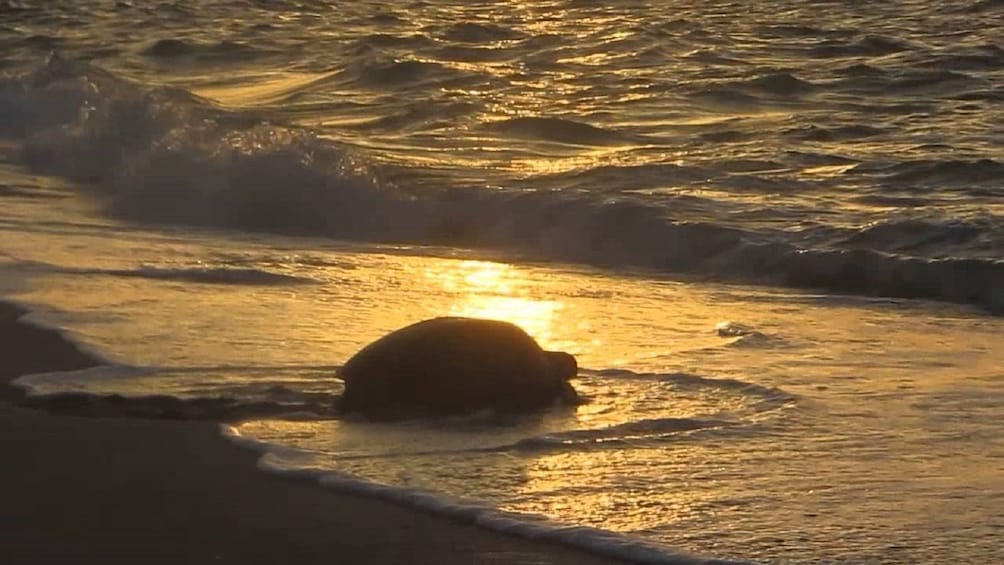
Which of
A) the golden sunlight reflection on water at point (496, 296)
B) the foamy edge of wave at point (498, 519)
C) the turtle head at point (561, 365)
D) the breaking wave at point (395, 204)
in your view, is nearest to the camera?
the foamy edge of wave at point (498, 519)

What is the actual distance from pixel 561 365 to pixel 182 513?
147 cm

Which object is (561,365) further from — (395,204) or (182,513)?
(395,204)

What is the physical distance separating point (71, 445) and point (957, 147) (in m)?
6.52

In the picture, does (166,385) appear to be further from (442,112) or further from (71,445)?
(442,112)

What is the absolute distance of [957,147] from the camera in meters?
10.1

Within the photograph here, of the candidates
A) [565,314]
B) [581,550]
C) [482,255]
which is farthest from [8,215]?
[581,550]

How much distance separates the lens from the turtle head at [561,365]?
5.35 metres

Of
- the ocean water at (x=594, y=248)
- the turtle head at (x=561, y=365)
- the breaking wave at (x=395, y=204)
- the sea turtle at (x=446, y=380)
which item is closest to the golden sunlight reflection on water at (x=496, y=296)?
the ocean water at (x=594, y=248)

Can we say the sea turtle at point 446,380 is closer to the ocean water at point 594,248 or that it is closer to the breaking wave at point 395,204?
the ocean water at point 594,248

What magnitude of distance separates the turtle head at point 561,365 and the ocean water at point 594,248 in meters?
0.08

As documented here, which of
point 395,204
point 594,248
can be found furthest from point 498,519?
point 395,204

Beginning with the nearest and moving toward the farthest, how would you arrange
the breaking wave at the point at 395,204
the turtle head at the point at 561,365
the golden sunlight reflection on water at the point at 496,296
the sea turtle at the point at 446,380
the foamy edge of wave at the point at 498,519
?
the foamy edge of wave at the point at 498,519
the sea turtle at the point at 446,380
the turtle head at the point at 561,365
the golden sunlight reflection on water at the point at 496,296
the breaking wave at the point at 395,204

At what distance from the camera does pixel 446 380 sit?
5.24m

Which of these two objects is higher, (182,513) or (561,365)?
(561,365)
